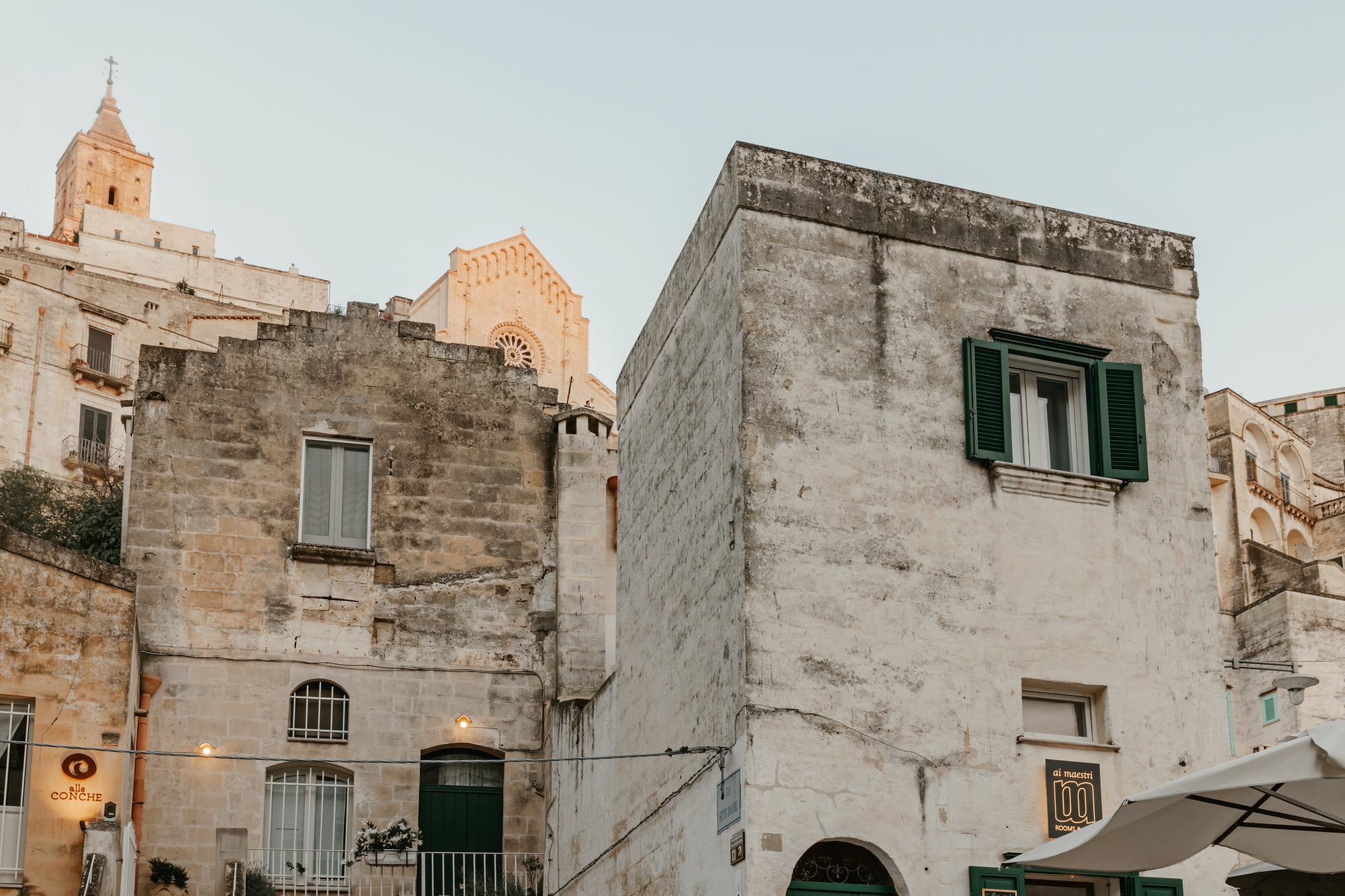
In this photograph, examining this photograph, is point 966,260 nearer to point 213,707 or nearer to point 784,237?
point 784,237

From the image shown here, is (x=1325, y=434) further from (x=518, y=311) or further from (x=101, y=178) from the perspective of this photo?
(x=101, y=178)

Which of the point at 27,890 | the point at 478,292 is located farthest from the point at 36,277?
the point at 27,890

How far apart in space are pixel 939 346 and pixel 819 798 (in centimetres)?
399

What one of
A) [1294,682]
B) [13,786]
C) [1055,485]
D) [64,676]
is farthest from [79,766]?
[1294,682]

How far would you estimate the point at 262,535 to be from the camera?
19.5 m

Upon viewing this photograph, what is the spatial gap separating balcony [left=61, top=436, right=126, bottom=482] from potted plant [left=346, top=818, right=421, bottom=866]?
32.0 meters

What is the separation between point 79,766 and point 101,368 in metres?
37.5

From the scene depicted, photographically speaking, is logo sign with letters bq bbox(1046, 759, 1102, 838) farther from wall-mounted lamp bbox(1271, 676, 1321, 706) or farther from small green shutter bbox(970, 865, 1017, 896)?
wall-mounted lamp bbox(1271, 676, 1321, 706)

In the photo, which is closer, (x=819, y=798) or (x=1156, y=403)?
(x=819, y=798)

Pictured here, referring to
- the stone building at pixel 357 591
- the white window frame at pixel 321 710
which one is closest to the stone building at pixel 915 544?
the stone building at pixel 357 591

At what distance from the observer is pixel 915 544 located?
13.3 m

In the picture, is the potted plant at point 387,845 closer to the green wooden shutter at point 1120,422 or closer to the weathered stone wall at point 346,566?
the weathered stone wall at point 346,566

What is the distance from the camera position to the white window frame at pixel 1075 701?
13500 mm

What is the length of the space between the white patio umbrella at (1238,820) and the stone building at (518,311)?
59.2 m
